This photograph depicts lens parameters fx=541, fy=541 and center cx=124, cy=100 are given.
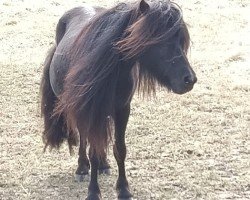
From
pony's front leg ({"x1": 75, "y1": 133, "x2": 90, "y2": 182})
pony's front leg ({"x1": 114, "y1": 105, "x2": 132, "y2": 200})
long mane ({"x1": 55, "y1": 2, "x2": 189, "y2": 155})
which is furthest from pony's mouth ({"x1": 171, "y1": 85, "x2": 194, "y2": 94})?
pony's front leg ({"x1": 75, "y1": 133, "x2": 90, "y2": 182})

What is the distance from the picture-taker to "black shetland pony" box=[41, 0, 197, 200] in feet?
11.6

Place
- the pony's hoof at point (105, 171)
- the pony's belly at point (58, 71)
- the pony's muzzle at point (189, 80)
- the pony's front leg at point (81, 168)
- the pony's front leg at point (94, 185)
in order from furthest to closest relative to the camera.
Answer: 1. the pony's hoof at point (105, 171)
2. the pony's front leg at point (81, 168)
3. the pony's belly at point (58, 71)
4. the pony's front leg at point (94, 185)
5. the pony's muzzle at point (189, 80)

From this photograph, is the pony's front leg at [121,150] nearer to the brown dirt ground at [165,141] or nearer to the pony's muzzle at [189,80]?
the brown dirt ground at [165,141]

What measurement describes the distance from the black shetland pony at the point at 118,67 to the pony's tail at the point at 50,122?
1.71 ft

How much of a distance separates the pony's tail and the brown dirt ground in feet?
0.83

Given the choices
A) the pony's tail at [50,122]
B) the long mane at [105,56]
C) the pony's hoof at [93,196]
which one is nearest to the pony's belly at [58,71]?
the pony's tail at [50,122]

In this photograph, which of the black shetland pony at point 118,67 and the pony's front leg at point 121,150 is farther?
the pony's front leg at point 121,150

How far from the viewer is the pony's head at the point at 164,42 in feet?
11.5

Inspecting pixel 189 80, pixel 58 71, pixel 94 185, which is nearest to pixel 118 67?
pixel 189 80

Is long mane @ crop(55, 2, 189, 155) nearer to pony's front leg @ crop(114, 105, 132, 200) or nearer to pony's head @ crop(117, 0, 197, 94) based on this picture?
pony's head @ crop(117, 0, 197, 94)

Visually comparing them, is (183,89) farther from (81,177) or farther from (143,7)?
(81,177)

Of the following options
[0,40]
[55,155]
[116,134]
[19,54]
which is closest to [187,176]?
[116,134]

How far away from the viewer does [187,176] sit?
4.67 meters

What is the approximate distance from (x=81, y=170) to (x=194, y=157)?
1.10m
